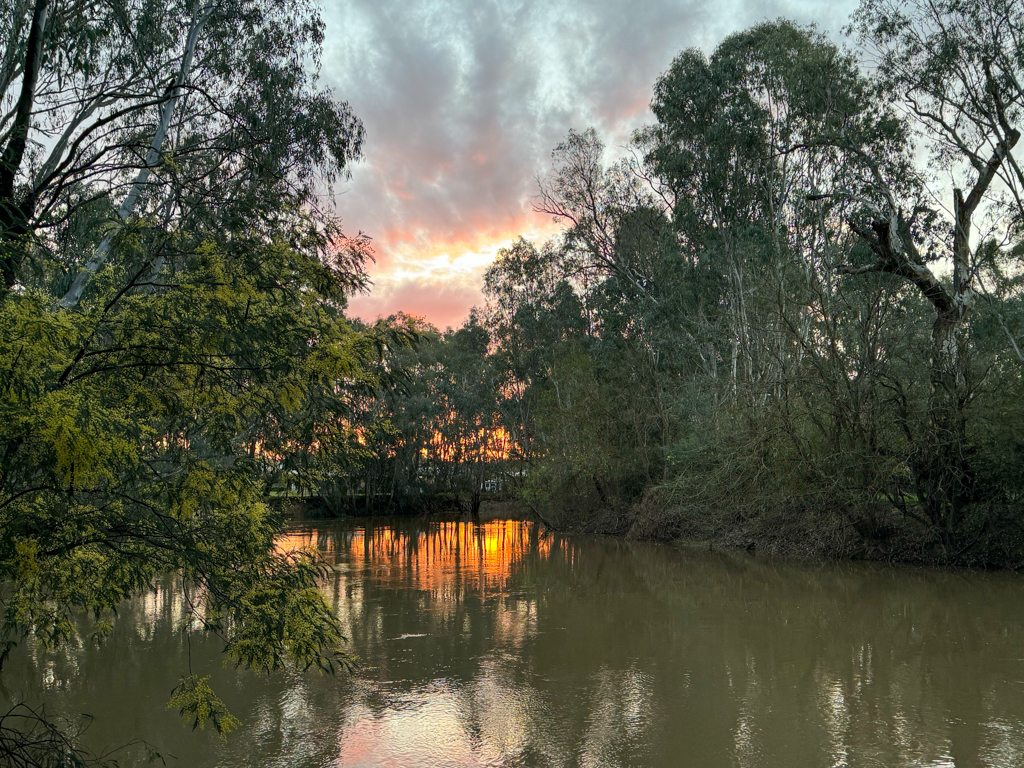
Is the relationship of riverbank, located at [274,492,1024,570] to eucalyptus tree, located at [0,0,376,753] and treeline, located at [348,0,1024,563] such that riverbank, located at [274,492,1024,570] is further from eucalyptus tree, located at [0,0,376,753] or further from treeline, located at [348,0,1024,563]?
eucalyptus tree, located at [0,0,376,753]

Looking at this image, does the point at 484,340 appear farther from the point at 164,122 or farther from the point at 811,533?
the point at 164,122

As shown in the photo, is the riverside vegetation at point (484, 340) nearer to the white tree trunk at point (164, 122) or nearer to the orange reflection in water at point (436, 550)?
the white tree trunk at point (164, 122)

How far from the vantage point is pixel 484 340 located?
108 ft

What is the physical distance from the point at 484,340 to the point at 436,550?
1601cm

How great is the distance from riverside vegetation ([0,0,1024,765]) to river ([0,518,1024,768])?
1.72ft

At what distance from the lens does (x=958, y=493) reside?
11.9m

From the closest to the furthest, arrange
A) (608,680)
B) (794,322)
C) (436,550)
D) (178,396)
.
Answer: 1. (178,396)
2. (608,680)
3. (794,322)
4. (436,550)

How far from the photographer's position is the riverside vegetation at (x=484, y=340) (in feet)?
11.8

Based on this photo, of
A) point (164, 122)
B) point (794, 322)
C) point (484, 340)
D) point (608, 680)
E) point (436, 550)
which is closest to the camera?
point (608, 680)

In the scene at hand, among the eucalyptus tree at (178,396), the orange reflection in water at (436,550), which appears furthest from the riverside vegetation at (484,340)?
the orange reflection in water at (436,550)

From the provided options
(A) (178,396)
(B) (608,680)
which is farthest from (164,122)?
(B) (608,680)

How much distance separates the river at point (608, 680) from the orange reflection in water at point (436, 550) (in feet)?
3.16

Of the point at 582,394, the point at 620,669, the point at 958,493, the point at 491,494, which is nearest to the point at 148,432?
the point at 620,669

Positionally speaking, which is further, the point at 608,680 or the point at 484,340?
the point at 484,340
